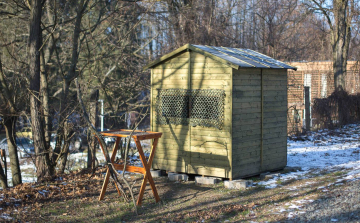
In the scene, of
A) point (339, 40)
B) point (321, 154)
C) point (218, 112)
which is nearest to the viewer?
point (218, 112)

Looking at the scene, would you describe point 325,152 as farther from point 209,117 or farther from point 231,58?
point 231,58

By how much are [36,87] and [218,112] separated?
4162mm

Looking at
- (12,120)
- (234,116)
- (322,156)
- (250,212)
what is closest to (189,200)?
(250,212)

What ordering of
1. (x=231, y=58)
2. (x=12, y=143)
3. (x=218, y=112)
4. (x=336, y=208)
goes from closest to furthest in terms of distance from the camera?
1. (x=336, y=208)
2. (x=218, y=112)
3. (x=231, y=58)
4. (x=12, y=143)

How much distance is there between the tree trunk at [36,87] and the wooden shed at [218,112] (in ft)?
8.48

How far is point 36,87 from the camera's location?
355 inches

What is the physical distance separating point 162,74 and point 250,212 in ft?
13.7

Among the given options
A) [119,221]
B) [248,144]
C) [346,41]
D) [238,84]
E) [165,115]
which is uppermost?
[346,41]

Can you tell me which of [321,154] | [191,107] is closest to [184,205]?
[191,107]

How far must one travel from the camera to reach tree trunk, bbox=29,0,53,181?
9008 millimetres

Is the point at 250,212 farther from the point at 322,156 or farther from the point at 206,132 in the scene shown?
the point at 322,156

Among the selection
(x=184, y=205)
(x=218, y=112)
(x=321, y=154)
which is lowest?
(x=184, y=205)

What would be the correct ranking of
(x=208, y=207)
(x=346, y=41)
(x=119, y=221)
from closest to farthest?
(x=119, y=221)
(x=208, y=207)
(x=346, y=41)

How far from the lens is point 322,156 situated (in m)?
11.3
